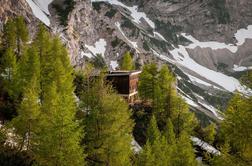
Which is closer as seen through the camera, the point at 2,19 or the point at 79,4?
the point at 2,19

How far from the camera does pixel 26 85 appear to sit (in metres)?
48.2

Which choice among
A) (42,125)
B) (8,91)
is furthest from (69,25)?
(42,125)

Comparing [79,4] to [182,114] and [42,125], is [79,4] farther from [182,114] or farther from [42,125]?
Result: [42,125]

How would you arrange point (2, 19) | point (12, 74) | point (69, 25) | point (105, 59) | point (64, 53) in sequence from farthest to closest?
point (105, 59) < point (69, 25) < point (2, 19) < point (64, 53) < point (12, 74)

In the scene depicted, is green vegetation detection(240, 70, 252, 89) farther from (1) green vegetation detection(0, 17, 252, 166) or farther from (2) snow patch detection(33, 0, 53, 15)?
(2) snow patch detection(33, 0, 53, 15)

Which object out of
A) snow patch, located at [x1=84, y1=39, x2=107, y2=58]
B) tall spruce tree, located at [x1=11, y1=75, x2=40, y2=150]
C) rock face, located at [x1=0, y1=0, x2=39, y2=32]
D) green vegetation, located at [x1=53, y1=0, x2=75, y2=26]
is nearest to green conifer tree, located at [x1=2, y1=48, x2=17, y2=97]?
tall spruce tree, located at [x1=11, y1=75, x2=40, y2=150]

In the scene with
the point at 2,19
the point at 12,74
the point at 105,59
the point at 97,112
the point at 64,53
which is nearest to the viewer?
the point at 97,112

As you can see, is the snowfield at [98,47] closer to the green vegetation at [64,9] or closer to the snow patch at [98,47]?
the snow patch at [98,47]

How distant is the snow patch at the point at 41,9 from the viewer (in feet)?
469

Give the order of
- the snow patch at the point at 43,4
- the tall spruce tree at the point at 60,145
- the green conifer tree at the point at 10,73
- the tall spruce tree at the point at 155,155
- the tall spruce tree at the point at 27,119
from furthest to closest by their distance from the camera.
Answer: the snow patch at the point at 43,4 < the green conifer tree at the point at 10,73 < the tall spruce tree at the point at 155,155 < the tall spruce tree at the point at 27,119 < the tall spruce tree at the point at 60,145

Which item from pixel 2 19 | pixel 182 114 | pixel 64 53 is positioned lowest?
pixel 182 114

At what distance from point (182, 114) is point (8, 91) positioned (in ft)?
84.8

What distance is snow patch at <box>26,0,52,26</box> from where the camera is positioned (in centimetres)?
14300

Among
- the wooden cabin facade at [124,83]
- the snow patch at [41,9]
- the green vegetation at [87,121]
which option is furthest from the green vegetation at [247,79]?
the snow patch at [41,9]
